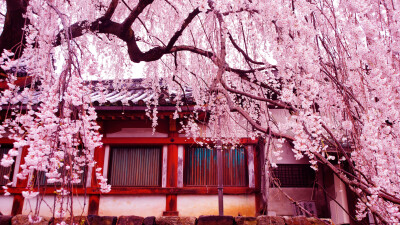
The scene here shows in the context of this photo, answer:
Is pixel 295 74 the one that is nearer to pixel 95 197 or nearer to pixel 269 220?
pixel 269 220

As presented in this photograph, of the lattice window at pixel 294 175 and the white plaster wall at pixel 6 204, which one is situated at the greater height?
the lattice window at pixel 294 175

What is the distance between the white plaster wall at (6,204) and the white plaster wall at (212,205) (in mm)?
4001

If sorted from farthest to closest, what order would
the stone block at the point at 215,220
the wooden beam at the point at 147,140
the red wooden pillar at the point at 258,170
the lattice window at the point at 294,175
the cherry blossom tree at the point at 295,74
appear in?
the lattice window at the point at 294,175 → the wooden beam at the point at 147,140 → the red wooden pillar at the point at 258,170 → the stone block at the point at 215,220 → the cherry blossom tree at the point at 295,74

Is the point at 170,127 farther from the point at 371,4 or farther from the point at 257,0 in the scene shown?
the point at 371,4

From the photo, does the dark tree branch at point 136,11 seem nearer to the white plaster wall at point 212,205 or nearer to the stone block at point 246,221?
the stone block at point 246,221

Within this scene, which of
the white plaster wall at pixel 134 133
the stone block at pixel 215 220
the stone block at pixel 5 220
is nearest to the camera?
the stone block at pixel 5 220

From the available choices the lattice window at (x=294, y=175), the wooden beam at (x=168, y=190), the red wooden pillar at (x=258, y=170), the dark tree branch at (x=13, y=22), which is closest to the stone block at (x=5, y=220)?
the dark tree branch at (x=13, y=22)

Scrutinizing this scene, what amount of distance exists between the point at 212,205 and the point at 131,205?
75.5 inches

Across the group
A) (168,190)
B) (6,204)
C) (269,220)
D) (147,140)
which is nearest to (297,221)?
(269,220)

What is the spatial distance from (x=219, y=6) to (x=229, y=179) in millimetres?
5245

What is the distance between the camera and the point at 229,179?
7.87 meters

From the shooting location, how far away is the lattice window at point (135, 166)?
7.96 m

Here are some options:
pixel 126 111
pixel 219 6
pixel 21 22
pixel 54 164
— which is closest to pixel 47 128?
pixel 54 164

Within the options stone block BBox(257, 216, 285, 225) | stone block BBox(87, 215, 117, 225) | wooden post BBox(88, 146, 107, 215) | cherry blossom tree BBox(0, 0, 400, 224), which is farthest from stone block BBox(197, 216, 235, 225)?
wooden post BBox(88, 146, 107, 215)
